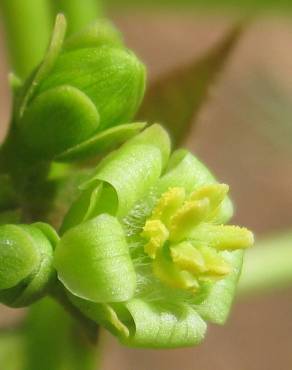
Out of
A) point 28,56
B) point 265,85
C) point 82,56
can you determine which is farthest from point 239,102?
point 82,56

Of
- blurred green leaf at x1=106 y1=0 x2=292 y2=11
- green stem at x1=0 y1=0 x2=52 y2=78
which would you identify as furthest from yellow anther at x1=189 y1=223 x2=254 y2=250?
blurred green leaf at x1=106 y1=0 x2=292 y2=11

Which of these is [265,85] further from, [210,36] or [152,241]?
[152,241]

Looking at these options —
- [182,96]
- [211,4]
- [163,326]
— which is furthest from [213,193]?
[211,4]

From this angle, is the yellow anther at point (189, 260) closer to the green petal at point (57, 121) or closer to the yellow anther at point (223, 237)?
the yellow anther at point (223, 237)

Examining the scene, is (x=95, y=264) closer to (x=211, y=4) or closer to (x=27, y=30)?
(x=27, y=30)

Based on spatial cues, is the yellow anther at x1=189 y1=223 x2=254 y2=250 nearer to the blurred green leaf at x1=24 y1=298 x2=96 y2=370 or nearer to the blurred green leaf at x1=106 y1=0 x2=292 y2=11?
the blurred green leaf at x1=24 y1=298 x2=96 y2=370

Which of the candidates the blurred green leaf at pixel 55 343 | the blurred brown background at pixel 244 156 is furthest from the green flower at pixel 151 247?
the blurred brown background at pixel 244 156
